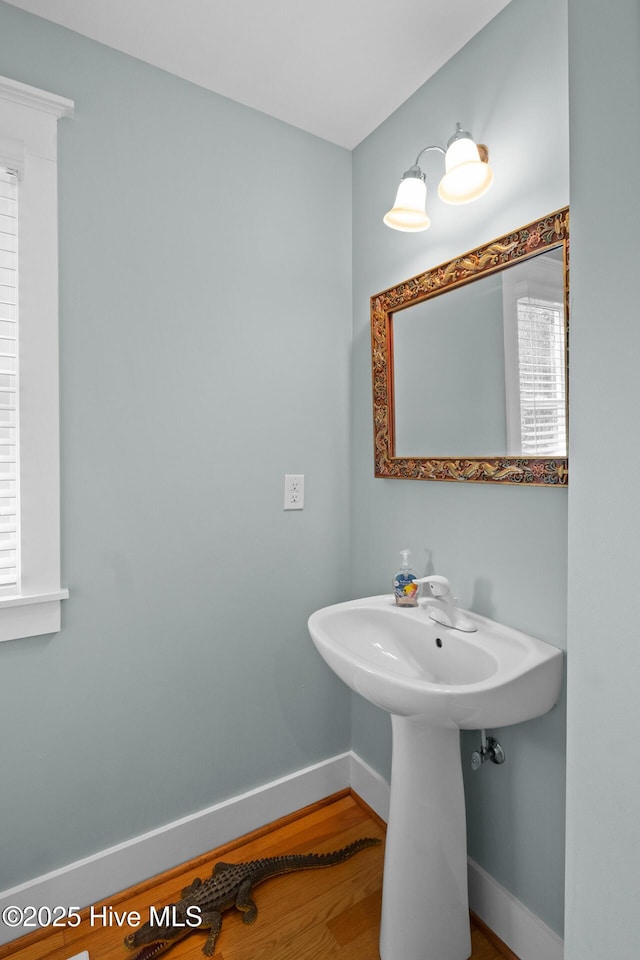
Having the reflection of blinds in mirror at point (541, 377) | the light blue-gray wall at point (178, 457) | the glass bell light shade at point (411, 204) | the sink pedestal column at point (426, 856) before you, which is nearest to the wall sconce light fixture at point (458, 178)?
the glass bell light shade at point (411, 204)

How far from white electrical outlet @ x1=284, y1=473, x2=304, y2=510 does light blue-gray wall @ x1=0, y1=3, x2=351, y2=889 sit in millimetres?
34

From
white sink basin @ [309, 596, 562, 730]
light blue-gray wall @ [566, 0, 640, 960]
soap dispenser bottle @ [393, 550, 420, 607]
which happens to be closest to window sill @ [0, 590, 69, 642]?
white sink basin @ [309, 596, 562, 730]

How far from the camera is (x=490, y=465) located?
1.28 meters

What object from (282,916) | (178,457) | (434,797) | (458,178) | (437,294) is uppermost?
(458,178)

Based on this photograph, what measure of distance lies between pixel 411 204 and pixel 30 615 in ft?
4.95

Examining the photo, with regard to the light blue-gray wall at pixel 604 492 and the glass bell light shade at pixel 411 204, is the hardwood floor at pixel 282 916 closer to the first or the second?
the light blue-gray wall at pixel 604 492

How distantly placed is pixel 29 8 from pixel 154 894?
244 centimetres

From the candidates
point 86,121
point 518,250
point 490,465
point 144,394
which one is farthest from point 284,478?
point 86,121

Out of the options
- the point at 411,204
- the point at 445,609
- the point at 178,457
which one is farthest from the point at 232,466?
the point at 411,204

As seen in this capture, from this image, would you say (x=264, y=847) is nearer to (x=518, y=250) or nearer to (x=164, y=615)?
(x=164, y=615)

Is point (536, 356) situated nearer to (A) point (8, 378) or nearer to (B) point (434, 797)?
(B) point (434, 797)

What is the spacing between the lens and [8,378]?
4.12 ft

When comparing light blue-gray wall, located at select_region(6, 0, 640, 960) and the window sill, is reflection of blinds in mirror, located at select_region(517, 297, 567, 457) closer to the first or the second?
light blue-gray wall, located at select_region(6, 0, 640, 960)

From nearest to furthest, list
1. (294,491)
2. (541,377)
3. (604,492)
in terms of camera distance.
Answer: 1. (604,492)
2. (541,377)
3. (294,491)
